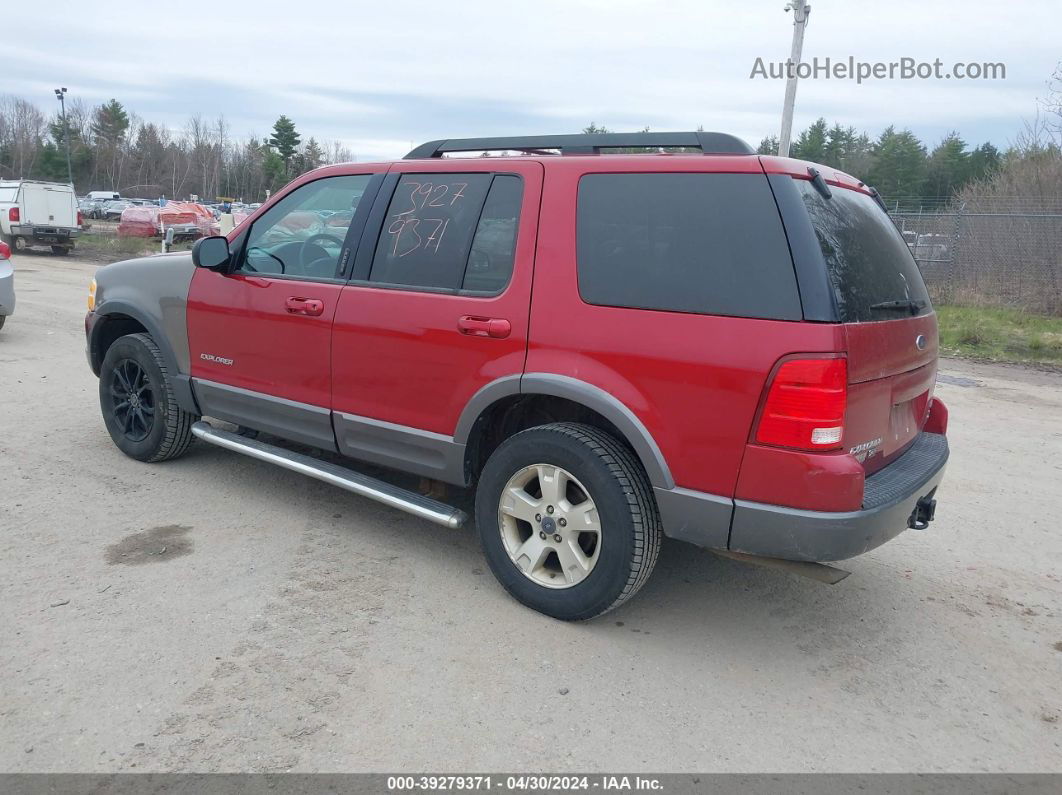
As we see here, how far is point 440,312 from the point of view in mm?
3795

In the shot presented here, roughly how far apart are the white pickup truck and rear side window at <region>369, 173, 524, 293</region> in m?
22.3

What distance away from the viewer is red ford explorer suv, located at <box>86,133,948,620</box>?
2998mm

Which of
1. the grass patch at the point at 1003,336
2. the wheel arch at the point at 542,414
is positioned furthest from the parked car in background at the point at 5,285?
the grass patch at the point at 1003,336

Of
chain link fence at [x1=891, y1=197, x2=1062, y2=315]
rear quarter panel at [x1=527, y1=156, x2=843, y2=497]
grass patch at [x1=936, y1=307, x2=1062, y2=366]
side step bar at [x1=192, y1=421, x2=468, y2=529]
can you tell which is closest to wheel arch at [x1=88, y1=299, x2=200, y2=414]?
side step bar at [x1=192, y1=421, x2=468, y2=529]

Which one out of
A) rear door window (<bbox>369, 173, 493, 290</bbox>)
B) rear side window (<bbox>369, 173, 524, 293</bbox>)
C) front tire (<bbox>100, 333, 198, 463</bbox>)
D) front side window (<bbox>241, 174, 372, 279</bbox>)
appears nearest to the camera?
rear side window (<bbox>369, 173, 524, 293</bbox>)

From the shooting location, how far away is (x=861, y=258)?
10.7 feet

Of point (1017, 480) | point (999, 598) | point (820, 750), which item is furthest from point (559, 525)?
point (1017, 480)

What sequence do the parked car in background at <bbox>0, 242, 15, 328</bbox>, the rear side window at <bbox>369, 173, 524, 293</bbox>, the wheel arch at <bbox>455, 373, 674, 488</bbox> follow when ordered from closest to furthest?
1. the wheel arch at <bbox>455, 373, 674, 488</bbox>
2. the rear side window at <bbox>369, 173, 524, 293</bbox>
3. the parked car in background at <bbox>0, 242, 15, 328</bbox>

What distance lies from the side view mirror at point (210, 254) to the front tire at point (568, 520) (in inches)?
83.7

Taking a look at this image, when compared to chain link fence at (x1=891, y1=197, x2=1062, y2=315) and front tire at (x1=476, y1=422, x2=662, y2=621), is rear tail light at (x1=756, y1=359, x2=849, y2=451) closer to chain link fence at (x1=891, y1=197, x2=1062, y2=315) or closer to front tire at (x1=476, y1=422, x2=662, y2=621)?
front tire at (x1=476, y1=422, x2=662, y2=621)

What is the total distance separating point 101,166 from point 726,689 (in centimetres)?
10049

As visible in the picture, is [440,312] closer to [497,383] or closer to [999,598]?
[497,383]

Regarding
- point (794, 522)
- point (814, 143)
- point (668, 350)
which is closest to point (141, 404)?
point (668, 350)

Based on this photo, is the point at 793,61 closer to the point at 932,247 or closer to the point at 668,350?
the point at 932,247
